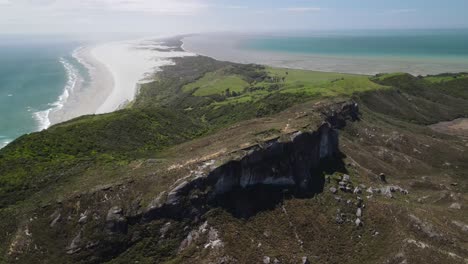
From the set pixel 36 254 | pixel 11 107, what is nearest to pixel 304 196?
pixel 36 254

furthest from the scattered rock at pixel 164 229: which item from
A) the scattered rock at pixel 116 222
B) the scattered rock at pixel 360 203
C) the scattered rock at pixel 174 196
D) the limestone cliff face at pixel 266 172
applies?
the scattered rock at pixel 360 203

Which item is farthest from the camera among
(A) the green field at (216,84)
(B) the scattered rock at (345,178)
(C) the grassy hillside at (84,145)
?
(A) the green field at (216,84)

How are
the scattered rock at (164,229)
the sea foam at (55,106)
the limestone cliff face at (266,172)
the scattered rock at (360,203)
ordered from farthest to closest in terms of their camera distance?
→ the sea foam at (55,106), the scattered rock at (360,203), the limestone cliff face at (266,172), the scattered rock at (164,229)

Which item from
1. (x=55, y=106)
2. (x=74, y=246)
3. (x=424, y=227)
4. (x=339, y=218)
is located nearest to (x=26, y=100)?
(x=55, y=106)

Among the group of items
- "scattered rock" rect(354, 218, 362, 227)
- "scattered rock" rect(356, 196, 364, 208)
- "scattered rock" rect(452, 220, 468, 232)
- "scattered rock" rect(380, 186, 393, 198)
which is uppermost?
"scattered rock" rect(356, 196, 364, 208)

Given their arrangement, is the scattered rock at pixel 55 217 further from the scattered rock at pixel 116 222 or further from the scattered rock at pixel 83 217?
the scattered rock at pixel 116 222

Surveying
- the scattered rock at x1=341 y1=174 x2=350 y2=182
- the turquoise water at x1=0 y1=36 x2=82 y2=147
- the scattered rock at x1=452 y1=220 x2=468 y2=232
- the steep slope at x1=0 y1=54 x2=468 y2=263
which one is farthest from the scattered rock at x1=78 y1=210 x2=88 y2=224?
the turquoise water at x1=0 y1=36 x2=82 y2=147

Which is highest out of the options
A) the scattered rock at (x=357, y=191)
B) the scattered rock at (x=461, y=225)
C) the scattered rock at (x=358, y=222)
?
the scattered rock at (x=357, y=191)

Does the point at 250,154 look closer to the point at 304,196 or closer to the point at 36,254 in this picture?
the point at 304,196

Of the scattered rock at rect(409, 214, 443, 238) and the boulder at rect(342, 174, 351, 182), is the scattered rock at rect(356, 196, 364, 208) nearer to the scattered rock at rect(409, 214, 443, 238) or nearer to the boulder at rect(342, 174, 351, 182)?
the boulder at rect(342, 174, 351, 182)

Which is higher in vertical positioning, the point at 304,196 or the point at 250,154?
the point at 250,154

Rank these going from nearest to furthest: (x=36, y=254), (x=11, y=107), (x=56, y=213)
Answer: (x=36, y=254), (x=56, y=213), (x=11, y=107)
